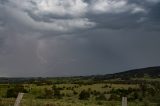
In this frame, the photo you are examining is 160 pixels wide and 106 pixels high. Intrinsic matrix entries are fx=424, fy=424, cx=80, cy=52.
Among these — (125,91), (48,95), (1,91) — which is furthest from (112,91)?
(1,91)

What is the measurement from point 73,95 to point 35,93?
7428mm

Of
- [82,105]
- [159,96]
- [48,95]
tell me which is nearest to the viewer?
[82,105]

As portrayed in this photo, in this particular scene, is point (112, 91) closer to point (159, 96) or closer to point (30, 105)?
point (159, 96)

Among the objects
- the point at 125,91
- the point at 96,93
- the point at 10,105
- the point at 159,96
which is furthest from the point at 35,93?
the point at 10,105

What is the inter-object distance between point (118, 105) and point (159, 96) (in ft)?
55.5

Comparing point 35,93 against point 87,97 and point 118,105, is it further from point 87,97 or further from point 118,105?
point 118,105

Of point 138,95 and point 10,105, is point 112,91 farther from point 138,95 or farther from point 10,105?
point 10,105

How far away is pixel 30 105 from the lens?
45.5 m

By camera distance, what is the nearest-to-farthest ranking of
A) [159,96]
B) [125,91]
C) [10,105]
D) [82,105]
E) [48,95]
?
[10,105] → [82,105] → [159,96] → [48,95] → [125,91]

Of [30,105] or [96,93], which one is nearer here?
[30,105]

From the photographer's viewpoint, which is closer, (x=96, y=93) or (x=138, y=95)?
(x=138, y=95)

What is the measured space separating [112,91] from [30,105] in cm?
3697

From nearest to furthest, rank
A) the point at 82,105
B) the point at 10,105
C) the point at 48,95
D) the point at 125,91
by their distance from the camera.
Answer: the point at 10,105 → the point at 82,105 → the point at 48,95 → the point at 125,91

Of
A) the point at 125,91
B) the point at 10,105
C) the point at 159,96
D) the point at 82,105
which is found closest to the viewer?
the point at 10,105
